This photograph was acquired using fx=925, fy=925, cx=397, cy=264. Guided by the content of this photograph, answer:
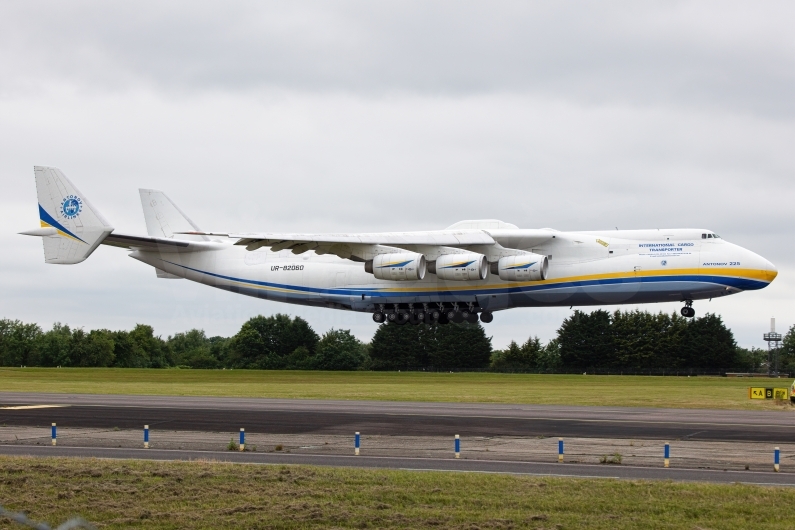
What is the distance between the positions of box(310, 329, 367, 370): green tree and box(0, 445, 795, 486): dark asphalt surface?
56534mm

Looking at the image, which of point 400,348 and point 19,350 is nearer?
point 400,348

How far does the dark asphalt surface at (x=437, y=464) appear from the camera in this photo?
59.3 ft

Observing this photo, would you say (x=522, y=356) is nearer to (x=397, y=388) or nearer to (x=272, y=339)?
(x=272, y=339)

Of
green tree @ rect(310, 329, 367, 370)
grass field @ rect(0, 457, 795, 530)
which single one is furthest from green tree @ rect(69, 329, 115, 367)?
grass field @ rect(0, 457, 795, 530)

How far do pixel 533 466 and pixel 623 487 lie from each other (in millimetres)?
3479

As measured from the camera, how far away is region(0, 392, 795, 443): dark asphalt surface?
26.2 m

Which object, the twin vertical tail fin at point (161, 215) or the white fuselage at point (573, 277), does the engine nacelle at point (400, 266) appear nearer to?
the white fuselage at point (573, 277)

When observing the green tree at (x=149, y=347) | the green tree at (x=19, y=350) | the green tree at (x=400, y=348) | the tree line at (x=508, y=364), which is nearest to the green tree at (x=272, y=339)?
the tree line at (x=508, y=364)

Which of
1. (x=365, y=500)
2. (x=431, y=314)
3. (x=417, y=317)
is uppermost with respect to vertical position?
(x=431, y=314)

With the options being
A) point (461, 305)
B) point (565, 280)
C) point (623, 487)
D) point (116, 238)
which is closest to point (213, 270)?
point (116, 238)

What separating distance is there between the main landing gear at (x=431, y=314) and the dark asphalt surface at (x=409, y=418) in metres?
5.14

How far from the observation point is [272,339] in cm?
8588

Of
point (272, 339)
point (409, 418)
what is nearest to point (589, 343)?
point (272, 339)

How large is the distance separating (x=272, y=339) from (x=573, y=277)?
169ft
